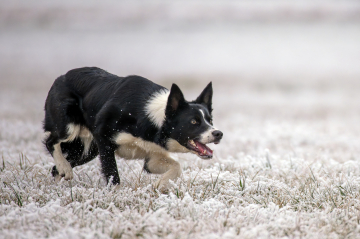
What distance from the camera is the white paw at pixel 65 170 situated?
5.27 m

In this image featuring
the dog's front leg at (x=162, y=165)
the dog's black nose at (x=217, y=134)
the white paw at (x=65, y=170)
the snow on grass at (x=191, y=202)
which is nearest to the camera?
the snow on grass at (x=191, y=202)

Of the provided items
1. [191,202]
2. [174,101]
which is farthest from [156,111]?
[191,202]

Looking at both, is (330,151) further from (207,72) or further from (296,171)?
(207,72)

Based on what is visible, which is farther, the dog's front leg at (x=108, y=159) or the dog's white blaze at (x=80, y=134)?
the dog's white blaze at (x=80, y=134)

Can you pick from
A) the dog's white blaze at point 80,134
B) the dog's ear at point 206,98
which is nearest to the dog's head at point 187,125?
the dog's ear at point 206,98

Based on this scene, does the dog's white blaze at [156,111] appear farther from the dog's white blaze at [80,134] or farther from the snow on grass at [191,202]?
the dog's white blaze at [80,134]

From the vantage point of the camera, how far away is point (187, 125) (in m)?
4.71

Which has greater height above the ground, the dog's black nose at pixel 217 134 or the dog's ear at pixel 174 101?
the dog's ear at pixel 174 101

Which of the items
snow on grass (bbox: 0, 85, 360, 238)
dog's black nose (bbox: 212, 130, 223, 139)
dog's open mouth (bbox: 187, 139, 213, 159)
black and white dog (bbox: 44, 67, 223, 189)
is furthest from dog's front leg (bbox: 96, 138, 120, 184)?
dog's black nose (bbox: 212, 130, 223, 139)

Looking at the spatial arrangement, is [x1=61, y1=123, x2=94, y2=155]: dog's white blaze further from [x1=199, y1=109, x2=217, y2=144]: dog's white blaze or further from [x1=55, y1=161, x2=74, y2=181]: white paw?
[x1=199, y1=109, x2=217, y2=144]: dog's white blaze

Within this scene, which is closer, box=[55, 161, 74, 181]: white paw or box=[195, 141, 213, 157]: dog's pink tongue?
box=[195, 141, 213, 157]: dog's pink tongue

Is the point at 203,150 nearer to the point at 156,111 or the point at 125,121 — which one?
the point at 156,111

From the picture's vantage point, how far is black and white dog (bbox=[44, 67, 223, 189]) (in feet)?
15.5

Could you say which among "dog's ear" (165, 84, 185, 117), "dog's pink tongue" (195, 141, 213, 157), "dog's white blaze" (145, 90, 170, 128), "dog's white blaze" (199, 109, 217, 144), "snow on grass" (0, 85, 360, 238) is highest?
"dog's ear" (165, 84, 185, 117)
